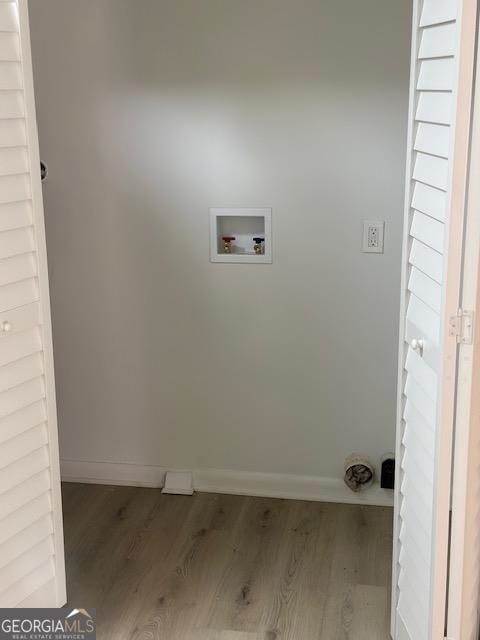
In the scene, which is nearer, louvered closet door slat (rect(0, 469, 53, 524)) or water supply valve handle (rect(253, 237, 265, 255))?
louvered closet door slat (rect(0, 469, 53, 524))

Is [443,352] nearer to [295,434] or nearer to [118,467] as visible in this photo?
[295,434]

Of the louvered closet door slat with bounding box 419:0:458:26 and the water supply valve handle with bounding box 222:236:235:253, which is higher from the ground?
the louvered closet door slat with bounding box 419:0:458:26

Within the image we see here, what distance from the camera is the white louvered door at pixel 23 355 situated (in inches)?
78.4

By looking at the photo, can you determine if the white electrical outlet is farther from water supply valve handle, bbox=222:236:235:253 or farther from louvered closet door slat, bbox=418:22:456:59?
louvered closet door slat, bbox=418:22:456:59

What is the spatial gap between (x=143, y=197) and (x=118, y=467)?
3.68ft

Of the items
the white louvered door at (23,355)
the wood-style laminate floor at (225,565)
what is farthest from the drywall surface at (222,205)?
the white louvered door at (23,355)

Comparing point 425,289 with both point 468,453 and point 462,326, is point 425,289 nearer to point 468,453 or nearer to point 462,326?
point 462,326

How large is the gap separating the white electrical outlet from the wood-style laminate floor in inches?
39.6

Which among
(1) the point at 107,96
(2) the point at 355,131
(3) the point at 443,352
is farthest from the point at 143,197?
(3) the point at 443,352

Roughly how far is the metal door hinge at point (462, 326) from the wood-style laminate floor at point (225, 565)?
1144 mm

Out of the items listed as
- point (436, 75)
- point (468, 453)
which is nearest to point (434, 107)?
point (436, 75)

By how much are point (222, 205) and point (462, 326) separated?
155cm

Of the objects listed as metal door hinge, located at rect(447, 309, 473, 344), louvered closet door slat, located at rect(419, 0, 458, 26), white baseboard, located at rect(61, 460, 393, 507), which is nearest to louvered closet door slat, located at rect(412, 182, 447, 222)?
metal door hinge, located at rect(447, 309, 473, 344)

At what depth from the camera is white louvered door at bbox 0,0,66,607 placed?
1.99 meters
